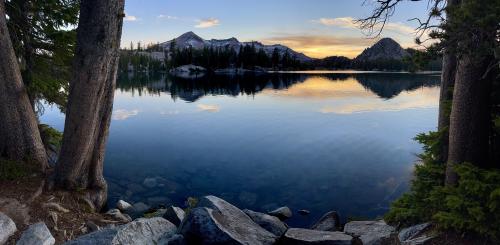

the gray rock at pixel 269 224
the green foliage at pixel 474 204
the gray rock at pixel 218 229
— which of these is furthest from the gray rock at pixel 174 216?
the green foliage at pixel 474 204

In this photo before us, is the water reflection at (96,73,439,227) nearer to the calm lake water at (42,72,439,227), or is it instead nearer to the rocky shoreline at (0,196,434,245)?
the calm lake water at (42,72,439,227)

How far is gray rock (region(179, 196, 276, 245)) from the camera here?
697cm

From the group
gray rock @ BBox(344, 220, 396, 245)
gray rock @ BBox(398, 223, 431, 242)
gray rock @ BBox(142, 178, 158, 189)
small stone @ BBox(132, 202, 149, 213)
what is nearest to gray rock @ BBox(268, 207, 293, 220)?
gray rock @ BBox(344, 220, 396, 245)

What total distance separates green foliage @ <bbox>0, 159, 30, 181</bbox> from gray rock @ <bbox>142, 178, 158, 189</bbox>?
6135mm

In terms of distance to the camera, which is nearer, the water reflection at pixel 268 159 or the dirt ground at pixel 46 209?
the dirt ground at pixel 46 209

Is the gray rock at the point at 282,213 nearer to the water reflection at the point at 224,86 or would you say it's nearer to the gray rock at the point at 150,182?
the gray rock at the point at 150,182

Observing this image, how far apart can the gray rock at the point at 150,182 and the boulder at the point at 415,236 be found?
10.6 metres

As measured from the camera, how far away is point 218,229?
7.02 meters

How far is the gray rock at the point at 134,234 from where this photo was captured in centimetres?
655

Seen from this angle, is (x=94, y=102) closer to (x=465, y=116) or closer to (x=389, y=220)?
(x=389, y=220)

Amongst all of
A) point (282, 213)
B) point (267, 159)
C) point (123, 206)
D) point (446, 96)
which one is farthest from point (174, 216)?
point (267, 159)

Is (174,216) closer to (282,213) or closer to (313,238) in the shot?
(313,238)

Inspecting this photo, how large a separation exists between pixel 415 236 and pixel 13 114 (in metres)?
9.98

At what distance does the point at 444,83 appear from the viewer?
8961 millimetres
